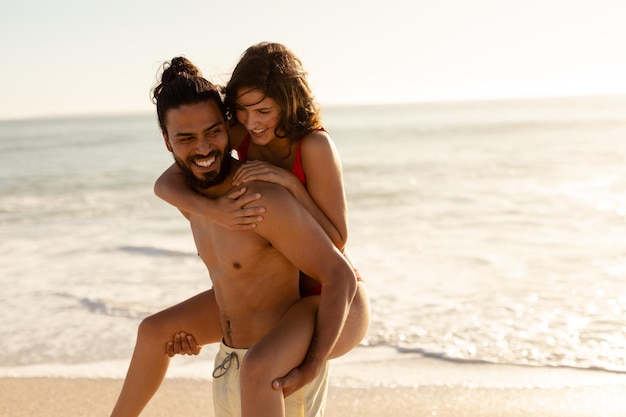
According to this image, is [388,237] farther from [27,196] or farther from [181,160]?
[27,196]

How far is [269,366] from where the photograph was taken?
114 inches

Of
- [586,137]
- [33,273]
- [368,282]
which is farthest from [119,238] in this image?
[586,137]

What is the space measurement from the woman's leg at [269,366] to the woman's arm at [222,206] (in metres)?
0.44

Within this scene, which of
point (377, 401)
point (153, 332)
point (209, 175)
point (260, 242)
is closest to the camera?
point (260, 242)

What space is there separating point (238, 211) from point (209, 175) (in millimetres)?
305

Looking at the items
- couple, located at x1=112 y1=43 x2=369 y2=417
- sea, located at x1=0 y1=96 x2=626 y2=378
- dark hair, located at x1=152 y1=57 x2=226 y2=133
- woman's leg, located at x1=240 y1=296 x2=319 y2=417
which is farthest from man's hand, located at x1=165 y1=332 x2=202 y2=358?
sea, located at x1=0 y1=96 x2=626 y2=378

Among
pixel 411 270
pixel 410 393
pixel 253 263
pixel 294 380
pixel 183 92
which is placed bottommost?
pixel 411 270

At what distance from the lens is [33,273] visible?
8.38 metres

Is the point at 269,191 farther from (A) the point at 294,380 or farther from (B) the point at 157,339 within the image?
(B) the point at 157,339

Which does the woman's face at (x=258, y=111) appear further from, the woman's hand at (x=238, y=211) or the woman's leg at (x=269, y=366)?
the woman's leg at (x=269, y=366)

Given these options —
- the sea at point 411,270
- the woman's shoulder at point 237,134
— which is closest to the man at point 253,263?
the woman's shoulder at point 237,134

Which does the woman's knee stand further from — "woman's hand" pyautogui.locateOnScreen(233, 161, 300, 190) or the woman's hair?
the woman's hair

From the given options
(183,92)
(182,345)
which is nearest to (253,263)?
(182,345)

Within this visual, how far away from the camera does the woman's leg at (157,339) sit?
3.61m
